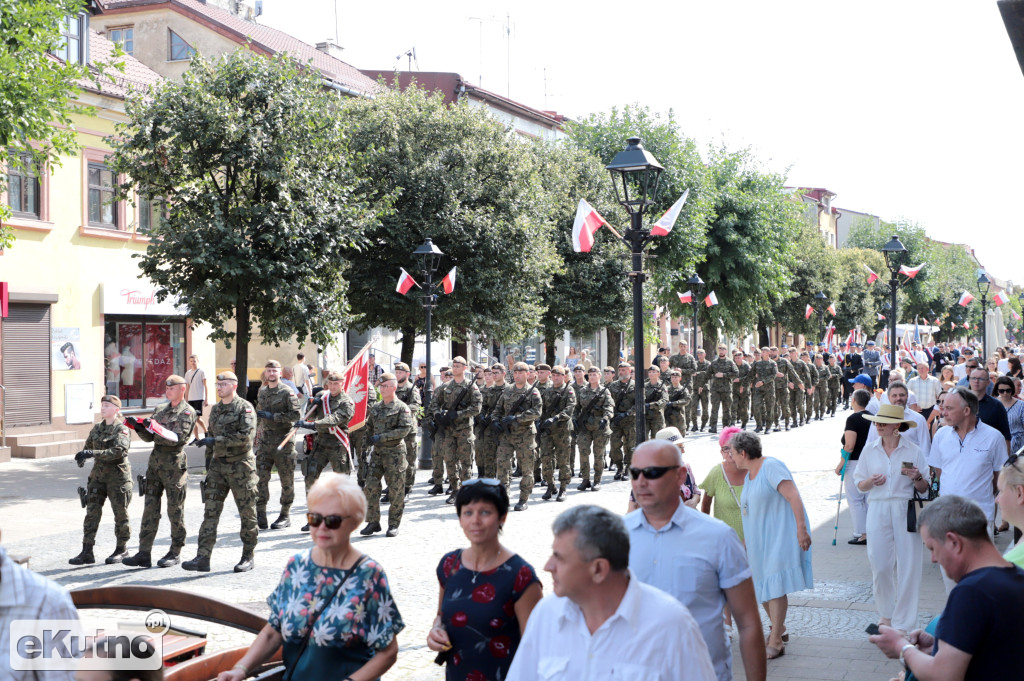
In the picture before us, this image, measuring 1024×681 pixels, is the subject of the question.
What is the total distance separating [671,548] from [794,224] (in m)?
41.8

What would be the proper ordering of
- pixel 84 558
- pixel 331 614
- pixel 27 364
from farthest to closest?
pixel 27 364, pixel 84 558, pixel 331 614

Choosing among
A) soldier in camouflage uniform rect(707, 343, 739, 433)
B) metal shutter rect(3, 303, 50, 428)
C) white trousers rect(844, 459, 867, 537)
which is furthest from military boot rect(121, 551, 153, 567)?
soldier in camouflage uniform rect(707, 343, 739, 433)

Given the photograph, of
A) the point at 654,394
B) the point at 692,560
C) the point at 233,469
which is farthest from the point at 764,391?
the point at 692,560

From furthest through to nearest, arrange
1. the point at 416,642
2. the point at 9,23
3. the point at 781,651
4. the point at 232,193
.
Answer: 1. the point at 232,193
2. the point at 9,23
3. the point at 416,642
4. the point at 781,651

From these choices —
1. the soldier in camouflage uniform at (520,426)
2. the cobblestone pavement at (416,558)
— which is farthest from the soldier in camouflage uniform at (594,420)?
the soldier in camouflage uniform at (520,426)

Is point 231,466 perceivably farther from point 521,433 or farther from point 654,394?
point 654,394

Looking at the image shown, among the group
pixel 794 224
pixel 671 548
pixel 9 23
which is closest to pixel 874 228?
pixel 794 224

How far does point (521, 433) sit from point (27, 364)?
12466 millimetres

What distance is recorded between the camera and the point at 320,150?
19.0m

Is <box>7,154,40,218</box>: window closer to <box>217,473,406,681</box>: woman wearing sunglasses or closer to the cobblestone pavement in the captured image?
the cobblestone pavement

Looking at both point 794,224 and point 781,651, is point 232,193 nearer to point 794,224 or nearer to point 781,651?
point 781,651

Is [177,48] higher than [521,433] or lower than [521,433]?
higher

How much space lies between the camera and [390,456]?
41.5ft

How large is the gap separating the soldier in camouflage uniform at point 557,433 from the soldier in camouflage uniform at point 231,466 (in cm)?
577
